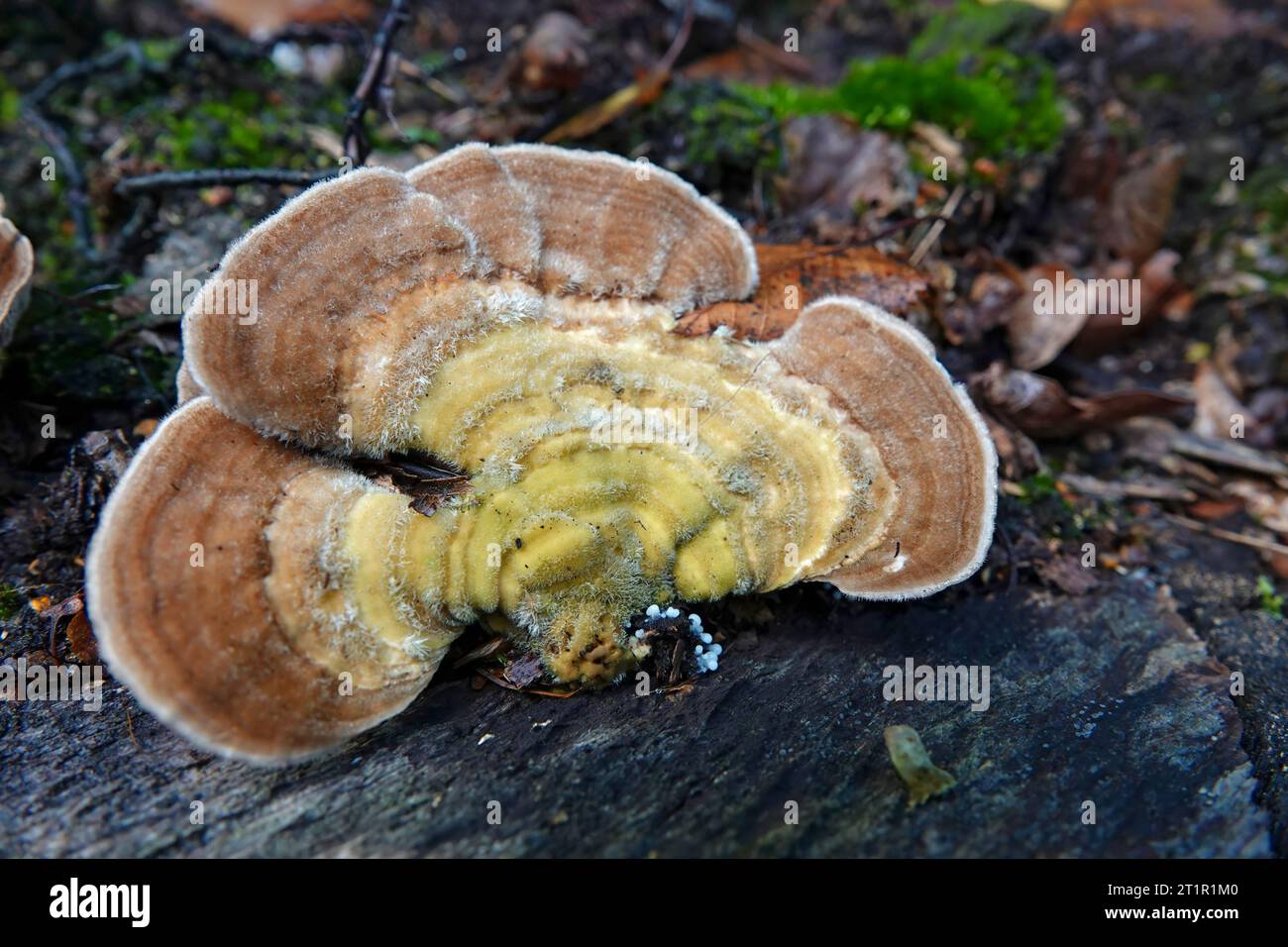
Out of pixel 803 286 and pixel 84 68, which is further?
pixel 84 68

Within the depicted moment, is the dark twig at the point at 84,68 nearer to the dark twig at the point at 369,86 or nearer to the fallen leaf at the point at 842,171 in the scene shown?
the dark twig at the point at 369,86

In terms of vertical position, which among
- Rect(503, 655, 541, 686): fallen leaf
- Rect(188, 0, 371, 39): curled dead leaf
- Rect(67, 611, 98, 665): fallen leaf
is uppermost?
Rect(188, 0, 371, 39): curled dead leaf

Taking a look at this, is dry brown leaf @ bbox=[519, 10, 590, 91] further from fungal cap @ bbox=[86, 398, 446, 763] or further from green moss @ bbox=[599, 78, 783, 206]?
fungal cap @ bbox=[86, 398, 446, 763]

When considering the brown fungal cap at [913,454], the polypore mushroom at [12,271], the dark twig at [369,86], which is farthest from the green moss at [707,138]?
the polypore mushroom at [12,271]

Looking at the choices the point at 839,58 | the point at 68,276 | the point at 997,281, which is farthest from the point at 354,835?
the point at 839,58

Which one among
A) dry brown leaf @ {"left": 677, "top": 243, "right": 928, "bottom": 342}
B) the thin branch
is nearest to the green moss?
dry brown leaf @ {"left": 677, "top": 243, "right": 928, "bottom": 342}

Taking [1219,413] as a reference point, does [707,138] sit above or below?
above

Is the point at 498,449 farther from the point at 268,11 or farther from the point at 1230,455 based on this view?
the point at 268,11

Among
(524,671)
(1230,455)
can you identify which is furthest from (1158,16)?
(524,671)
